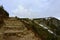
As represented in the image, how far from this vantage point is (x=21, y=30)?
18203mm

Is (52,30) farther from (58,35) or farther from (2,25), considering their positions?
(2,25)

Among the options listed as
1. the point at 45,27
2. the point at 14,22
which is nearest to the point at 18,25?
the point at 14,22

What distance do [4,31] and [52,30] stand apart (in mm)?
4571

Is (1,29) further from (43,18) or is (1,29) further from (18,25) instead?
(43,18)

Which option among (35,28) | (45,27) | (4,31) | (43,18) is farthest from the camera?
(43,18)

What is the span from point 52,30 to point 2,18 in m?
4.59

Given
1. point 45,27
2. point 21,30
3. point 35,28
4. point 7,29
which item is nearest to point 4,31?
point 7,29

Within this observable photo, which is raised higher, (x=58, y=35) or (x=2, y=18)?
(x=2, y=18)

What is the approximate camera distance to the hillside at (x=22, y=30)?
1764 cm

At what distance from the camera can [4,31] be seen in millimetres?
17641

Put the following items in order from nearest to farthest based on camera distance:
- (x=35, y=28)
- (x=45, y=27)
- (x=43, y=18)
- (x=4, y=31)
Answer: (x=4, y=31)
(x=35, y=28)
(x=45, y=27)
(x=43, y=18)

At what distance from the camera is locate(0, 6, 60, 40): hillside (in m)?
17.6

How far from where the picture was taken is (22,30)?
1827cm

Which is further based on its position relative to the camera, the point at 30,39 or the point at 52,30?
the point at 52,30
